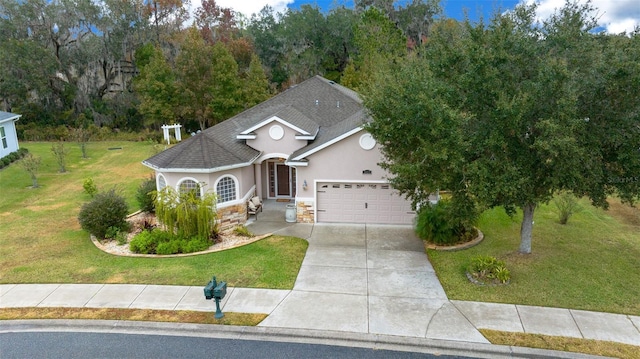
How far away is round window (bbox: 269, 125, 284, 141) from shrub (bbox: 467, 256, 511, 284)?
981 centimetres

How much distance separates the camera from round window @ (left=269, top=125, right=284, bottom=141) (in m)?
18.3

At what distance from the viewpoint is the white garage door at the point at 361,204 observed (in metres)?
16.7

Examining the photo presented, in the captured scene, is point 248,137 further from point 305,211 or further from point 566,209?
point 566,209

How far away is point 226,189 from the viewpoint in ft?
54.7

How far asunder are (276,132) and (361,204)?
494 cm

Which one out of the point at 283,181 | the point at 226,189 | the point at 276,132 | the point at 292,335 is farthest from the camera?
the point at 283,181

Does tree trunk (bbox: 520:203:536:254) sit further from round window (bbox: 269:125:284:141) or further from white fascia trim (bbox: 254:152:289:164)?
round window (bbox: 269:125:284:141)

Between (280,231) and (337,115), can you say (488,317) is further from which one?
(337,115)

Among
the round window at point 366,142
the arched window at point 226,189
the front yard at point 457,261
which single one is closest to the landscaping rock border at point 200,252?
the front yard at point 457,261

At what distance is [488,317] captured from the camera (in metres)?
9.85

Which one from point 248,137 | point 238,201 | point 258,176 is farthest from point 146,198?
point 248,137

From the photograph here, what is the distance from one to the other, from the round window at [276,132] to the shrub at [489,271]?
9.81 m

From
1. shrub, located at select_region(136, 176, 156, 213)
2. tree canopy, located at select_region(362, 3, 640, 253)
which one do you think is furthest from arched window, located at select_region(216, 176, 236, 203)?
A: tree canopy, located at select_region(362, 3, 640, 253)

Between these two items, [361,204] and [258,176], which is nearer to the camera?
[361,204]
